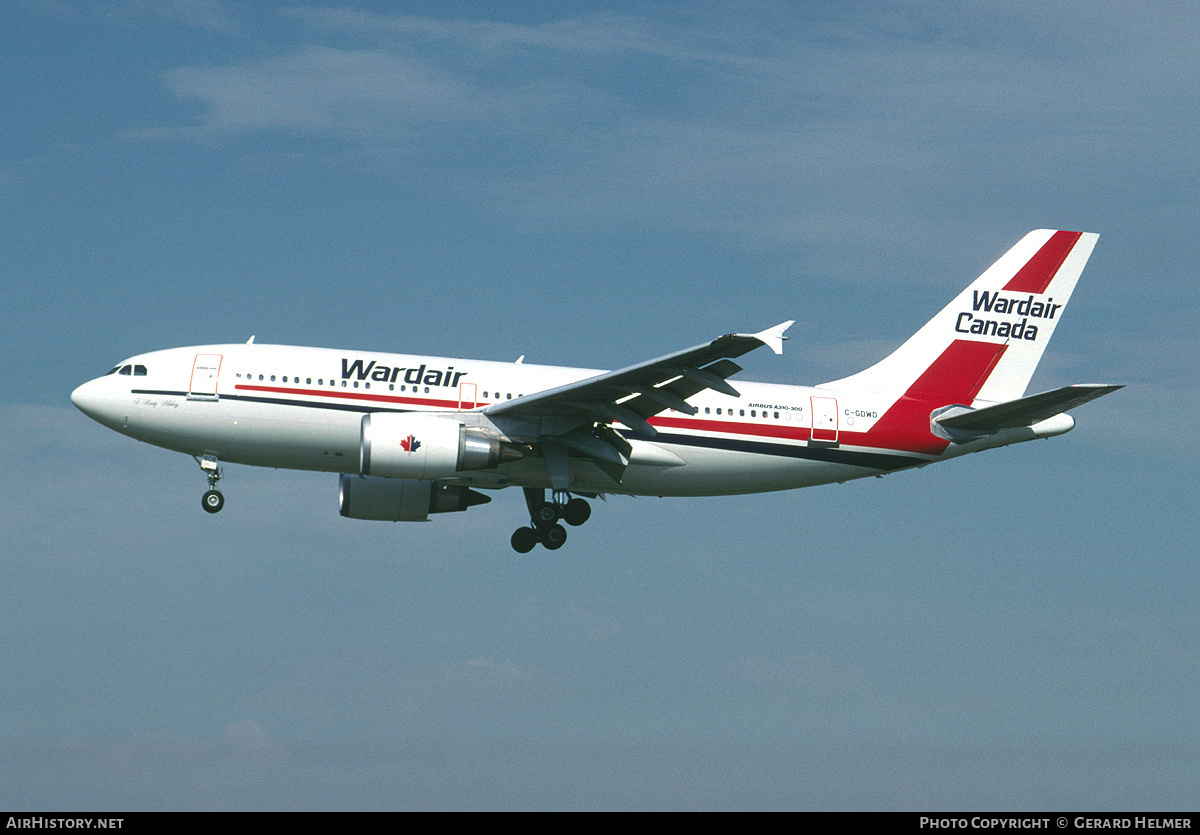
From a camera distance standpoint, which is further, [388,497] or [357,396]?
[388,497]

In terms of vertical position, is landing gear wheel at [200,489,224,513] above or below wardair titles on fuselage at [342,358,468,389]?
below

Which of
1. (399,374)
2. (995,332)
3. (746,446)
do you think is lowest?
(746,446)

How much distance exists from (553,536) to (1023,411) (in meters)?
11.0

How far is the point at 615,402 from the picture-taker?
2864cm

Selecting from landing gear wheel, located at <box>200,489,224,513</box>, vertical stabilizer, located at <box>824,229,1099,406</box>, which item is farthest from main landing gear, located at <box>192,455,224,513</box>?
vertical stabilizer, located at <box>824,229,1099,406</box>

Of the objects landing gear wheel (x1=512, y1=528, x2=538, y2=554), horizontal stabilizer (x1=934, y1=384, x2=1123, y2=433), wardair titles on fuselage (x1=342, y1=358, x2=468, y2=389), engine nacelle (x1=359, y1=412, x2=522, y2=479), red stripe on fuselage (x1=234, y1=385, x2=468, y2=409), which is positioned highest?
wardair titles on fuselage (x1=342, y1=358, x2=468, y2=389)

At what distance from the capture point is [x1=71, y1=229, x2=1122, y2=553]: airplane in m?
28.0

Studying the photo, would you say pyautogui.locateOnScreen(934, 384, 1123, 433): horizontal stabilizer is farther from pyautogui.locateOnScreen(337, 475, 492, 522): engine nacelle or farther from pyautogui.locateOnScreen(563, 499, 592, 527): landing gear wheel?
pyautogui.locateOnScreen(337, 475, 492, 522): engine nacelle

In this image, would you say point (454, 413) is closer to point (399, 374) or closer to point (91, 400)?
point (399, 374)

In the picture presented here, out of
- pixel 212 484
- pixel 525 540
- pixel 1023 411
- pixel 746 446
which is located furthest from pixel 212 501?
pixel 1023 411

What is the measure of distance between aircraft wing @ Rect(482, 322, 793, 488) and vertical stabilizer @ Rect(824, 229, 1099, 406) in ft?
20.0
